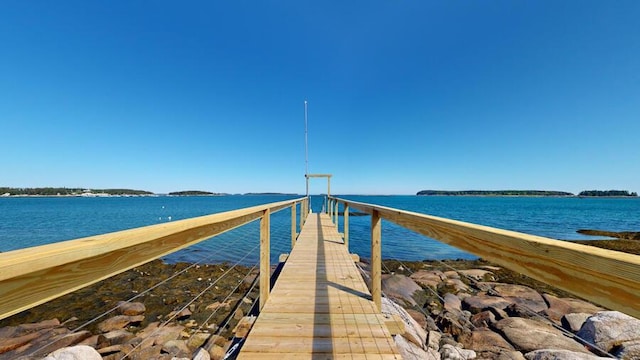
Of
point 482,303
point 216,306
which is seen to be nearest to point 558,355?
point 482,303

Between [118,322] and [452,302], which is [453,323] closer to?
[452,302]

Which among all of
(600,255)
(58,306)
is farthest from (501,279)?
(58,306)

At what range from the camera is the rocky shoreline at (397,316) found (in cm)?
308

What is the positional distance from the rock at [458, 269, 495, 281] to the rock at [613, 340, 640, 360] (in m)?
3.89

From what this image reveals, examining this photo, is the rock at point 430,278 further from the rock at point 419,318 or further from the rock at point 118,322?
the rock at point 118,322

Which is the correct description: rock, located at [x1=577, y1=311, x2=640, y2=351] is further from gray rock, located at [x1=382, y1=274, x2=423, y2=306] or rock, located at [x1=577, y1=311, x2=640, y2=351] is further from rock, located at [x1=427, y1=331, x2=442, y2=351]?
gray rock, located at [x1=382, y1=274, x2=423, y2=306]

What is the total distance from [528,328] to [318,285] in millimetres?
2996

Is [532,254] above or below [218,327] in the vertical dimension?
above

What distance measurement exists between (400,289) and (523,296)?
2.60 meters

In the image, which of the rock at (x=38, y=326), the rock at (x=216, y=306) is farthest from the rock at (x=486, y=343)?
the rock at (x=38, y=326)

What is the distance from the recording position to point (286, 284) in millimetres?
3240

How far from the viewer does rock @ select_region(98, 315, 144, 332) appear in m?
4.26

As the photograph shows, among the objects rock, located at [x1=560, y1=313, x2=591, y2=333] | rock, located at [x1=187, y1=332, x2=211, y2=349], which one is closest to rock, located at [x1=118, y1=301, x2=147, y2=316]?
rock, located at [x1=187, y1=332, x2=211, y2=349]

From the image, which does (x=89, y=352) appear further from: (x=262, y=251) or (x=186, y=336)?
(x=262, y=251)
